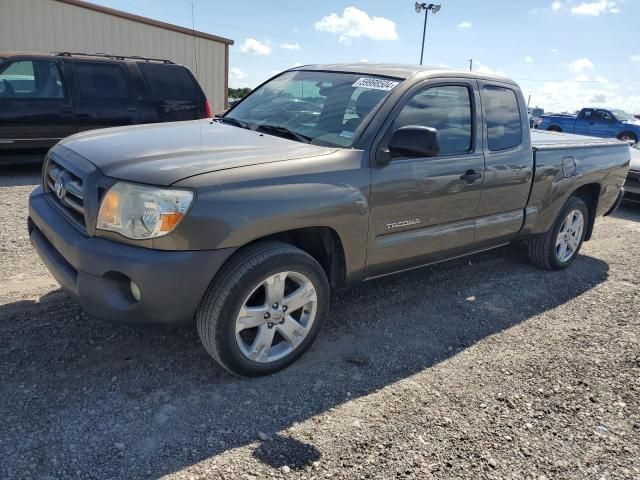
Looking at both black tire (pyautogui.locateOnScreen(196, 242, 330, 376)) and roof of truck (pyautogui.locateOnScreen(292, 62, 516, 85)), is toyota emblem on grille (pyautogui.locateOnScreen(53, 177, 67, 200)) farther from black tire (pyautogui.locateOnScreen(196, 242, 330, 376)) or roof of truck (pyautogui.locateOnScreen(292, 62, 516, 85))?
roof of truck (pyautogui.locateOnScreen(292, 62, 516, 85))

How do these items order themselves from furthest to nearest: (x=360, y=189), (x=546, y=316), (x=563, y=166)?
(x=563, y=166) → (x=546, y=316) → (x=360, y=189)

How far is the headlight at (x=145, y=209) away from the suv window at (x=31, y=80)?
610 cm

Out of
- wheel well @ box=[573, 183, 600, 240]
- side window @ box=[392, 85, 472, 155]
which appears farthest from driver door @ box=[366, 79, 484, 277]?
wheel well @ box=[573, 183, 600, 240]

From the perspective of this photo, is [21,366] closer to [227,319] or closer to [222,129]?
[227,319]

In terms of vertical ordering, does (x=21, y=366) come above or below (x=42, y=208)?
below

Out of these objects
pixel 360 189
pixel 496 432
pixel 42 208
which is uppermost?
pixel 360 189

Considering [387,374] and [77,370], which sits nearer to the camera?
[77,370]

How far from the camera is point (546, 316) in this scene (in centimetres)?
427

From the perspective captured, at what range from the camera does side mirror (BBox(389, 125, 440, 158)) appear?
3.14m

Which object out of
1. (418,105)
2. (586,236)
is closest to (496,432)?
(418,105)

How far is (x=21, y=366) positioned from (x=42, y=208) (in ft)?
3.10

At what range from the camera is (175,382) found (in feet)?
9.70

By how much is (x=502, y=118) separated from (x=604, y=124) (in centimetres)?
1960

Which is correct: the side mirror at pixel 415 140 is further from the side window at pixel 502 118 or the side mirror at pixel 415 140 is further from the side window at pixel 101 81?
the side window at pixel 101 81
